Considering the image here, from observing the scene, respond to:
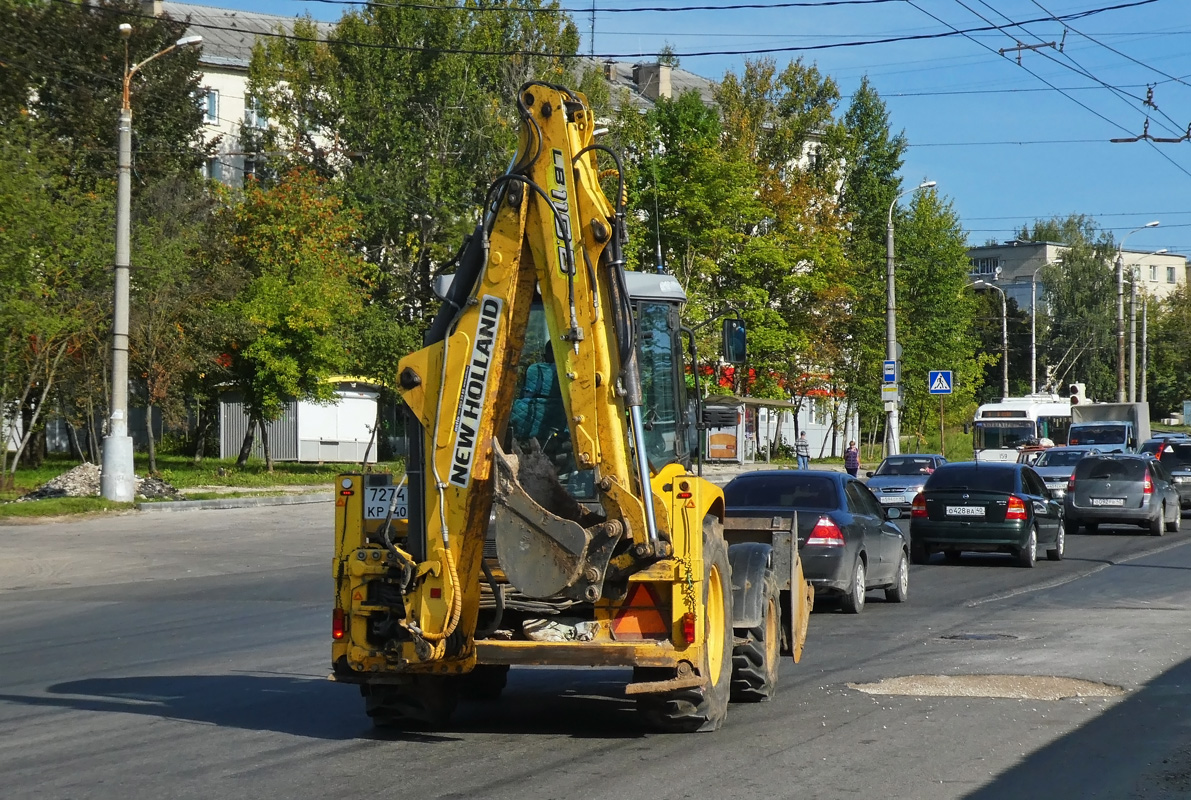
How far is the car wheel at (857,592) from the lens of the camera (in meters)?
15.1

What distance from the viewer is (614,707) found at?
9484mm

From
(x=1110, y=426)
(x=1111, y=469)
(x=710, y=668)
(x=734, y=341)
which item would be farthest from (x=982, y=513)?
(x=1110, y=426)

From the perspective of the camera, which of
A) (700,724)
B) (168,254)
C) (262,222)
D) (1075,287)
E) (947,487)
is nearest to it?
(700,724)

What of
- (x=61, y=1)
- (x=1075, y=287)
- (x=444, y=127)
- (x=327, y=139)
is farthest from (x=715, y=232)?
(x=1075, y=287)

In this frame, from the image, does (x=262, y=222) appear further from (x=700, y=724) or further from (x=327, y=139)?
(x=700, y=724)

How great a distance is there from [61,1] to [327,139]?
15767 mm

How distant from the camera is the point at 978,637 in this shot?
42.7 ft

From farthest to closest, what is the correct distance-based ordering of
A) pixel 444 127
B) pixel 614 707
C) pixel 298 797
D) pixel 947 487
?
pixel 444 127 < pixel 947 487 < pixel 614 707 < pixel 298 797

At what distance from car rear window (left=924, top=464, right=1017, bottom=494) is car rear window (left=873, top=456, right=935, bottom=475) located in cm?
1157

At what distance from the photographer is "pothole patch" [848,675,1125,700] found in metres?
9.79

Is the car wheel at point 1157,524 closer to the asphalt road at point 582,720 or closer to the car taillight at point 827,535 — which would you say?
the asphalt road at point 582,720

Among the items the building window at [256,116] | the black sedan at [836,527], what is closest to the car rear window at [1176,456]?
the black sedan at [836,527]

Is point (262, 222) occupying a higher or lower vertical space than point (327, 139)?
lower

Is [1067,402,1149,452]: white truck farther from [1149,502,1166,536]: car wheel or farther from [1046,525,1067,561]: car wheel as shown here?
[1046,525,1067,561]: car wheel
